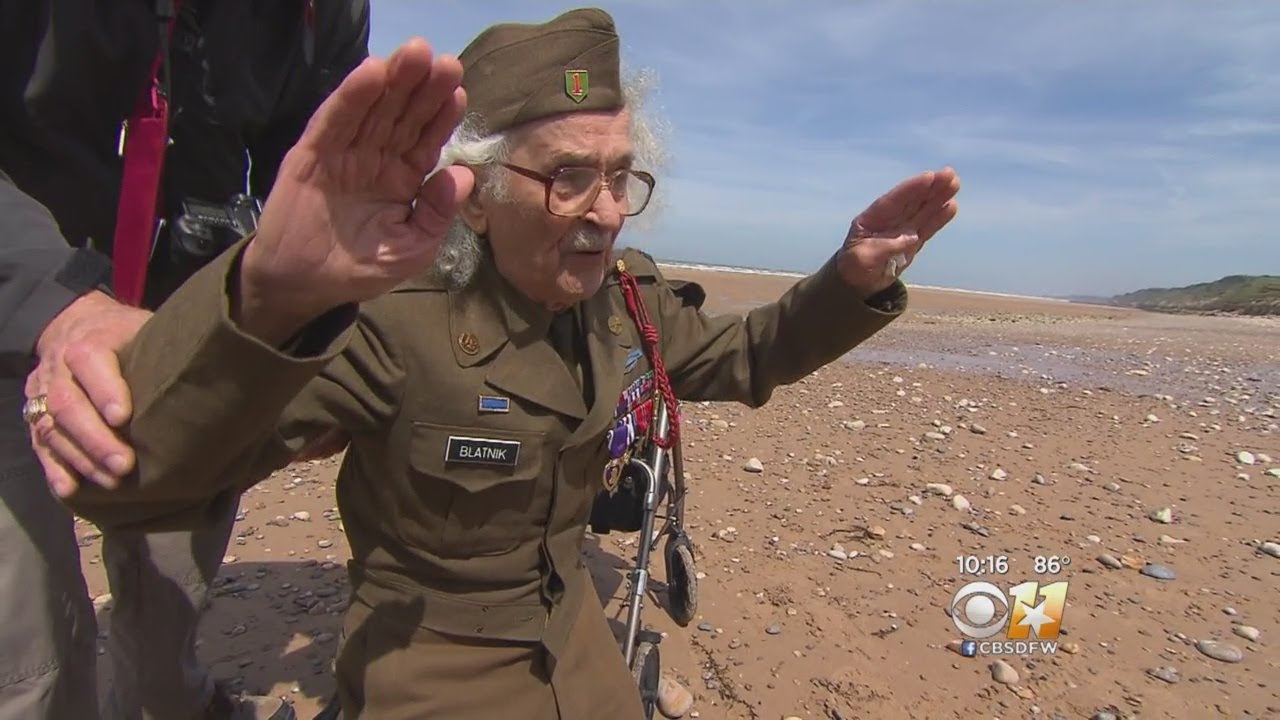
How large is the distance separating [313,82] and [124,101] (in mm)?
595

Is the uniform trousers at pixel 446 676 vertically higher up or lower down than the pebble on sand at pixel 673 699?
higher up

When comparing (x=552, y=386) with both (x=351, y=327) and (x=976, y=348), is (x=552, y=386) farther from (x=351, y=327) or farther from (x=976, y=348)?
(x=976, y=348)

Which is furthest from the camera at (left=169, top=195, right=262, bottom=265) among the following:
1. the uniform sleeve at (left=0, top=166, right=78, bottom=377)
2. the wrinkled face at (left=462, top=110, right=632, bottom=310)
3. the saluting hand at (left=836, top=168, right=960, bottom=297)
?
the saluting hand at (left=836, top=168, right=960, bottom=297)

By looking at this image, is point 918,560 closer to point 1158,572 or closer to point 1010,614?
point 1010,614

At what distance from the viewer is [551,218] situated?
2021 mm

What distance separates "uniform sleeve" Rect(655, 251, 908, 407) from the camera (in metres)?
2.46

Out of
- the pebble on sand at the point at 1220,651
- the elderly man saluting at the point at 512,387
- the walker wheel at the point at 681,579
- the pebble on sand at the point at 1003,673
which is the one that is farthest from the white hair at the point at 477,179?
the pebble on sand at the point at 1220,651

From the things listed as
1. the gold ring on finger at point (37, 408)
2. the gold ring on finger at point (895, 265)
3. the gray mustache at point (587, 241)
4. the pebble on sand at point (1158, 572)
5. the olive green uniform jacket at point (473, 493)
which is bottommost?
the pebble on sand at point (1158, 572)

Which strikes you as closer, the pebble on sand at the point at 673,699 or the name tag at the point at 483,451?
the name tag at the point at 483,451

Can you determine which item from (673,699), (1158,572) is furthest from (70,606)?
(1158,572)

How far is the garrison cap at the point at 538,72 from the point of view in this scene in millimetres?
2029

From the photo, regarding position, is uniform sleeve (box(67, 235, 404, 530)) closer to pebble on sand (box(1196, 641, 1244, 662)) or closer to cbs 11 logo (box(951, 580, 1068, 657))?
cbs 11 logo (box(951, 580, 1068, 657))

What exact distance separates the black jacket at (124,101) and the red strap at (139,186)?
0.05 metres

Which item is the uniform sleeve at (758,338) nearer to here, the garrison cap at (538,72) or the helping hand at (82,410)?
the garrison cap at (538,72)
